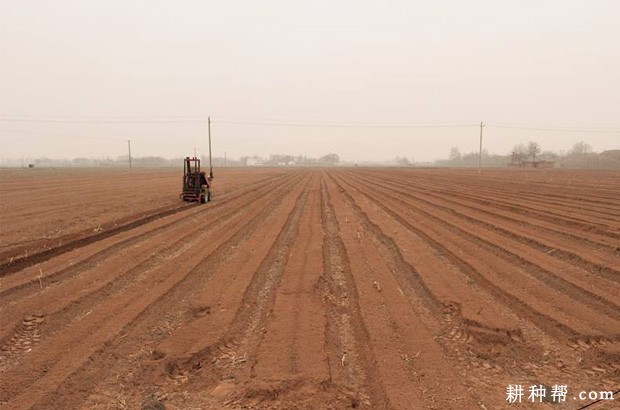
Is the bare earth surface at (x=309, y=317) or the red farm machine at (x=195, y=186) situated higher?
the red farm machine at (x=195, y=186)

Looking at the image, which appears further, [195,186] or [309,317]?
[195,186]

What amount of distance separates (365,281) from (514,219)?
745 centimetres

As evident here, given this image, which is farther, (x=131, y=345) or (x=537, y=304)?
(x=537, y=304)

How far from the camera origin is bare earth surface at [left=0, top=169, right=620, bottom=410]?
347 centimetres

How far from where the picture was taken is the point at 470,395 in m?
3.35

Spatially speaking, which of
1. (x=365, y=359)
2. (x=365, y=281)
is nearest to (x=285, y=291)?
(x=365, y=281)

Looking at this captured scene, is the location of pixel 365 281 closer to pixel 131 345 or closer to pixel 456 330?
pixel 456 330

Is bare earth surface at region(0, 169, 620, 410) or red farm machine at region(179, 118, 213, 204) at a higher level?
red farm machine at region(179, 118, 213, 204)

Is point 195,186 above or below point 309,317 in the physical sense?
above

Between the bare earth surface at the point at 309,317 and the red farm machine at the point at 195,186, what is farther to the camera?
the red farm machine at the point at 195,186

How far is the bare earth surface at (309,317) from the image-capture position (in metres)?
3.47

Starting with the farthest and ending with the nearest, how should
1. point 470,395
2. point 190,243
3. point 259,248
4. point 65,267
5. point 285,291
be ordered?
1. point 190,243
2. point 259,248
3. point 65,267
4. point 285,291
5. point 470,395

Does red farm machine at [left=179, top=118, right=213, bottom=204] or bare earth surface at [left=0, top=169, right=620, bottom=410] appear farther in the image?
red farm machine at [left=179, top=118, right=213, bottom=204]

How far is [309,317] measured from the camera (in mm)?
4891
